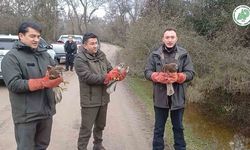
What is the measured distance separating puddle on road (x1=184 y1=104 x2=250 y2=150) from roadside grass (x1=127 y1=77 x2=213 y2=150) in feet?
0.47

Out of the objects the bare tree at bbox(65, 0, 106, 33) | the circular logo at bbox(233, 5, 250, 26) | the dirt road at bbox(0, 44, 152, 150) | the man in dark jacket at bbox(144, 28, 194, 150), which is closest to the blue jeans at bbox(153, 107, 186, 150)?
the man in dark jacket at bbox(144, 28, 194, 150)

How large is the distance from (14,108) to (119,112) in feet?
19.8

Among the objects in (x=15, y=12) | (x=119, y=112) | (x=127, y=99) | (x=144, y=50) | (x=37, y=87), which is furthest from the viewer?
(x=15, y=12)

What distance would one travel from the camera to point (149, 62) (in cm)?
619

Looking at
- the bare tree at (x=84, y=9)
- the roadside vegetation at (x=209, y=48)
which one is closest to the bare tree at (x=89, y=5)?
the bare tree at (x=84, y=9)

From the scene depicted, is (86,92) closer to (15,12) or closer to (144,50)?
(144,50)

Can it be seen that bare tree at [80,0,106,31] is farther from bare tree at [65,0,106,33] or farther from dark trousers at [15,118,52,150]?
dark trousers at [15,118,52,150]

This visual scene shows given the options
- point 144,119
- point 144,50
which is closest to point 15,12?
point 144,50

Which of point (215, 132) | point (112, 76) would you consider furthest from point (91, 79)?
point (215, 132)

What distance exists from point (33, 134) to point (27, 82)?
67cm

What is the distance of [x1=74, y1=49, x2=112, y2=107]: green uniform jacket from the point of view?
19.5 ft

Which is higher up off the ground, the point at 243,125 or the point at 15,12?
the point at 15,12

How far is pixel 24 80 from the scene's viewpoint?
4.57 metres

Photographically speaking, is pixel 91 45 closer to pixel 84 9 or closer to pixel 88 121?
pixel 88 121
